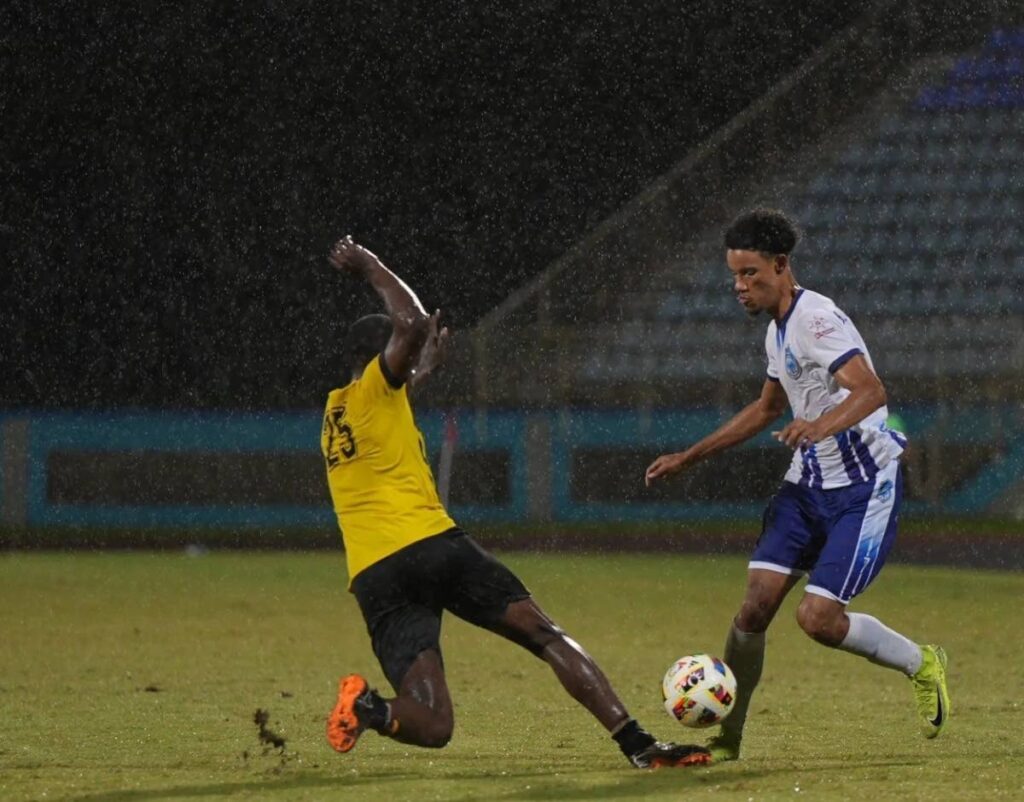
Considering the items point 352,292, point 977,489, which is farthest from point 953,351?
point 352,292

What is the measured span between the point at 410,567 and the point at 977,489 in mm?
15772

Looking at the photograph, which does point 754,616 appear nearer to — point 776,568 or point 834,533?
point 776,568

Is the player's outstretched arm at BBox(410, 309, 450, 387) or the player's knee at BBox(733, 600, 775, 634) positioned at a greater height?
the player's outstretched arm at BBox(410, 309, 450, 387)

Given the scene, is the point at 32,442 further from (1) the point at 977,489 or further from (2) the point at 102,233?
(1) the point at 977,489

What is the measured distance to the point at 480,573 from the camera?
6031 mm

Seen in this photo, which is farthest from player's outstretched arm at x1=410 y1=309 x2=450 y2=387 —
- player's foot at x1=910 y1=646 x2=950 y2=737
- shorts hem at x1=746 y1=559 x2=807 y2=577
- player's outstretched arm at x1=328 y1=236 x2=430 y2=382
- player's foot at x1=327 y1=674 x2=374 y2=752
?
player's foot at x1=910 y1=646 x2=950 y2=737

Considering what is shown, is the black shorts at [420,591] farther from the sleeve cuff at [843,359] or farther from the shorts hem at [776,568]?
the sleeve cuff at [843,359]

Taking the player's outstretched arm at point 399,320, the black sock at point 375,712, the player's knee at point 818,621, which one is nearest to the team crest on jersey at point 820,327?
the player's knee at point 818,621

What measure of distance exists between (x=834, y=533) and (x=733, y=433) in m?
0.67

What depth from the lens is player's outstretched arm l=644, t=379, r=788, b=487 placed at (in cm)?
679

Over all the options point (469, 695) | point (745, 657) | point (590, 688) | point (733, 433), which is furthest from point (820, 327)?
point (469, 695)

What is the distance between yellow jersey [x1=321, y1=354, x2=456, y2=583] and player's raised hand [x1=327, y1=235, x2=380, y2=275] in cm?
38

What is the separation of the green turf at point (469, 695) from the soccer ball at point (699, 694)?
0.20 meters

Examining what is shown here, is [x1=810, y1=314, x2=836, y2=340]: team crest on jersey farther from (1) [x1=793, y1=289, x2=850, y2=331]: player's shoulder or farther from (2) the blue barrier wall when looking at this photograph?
(2) the blue barrier wall
